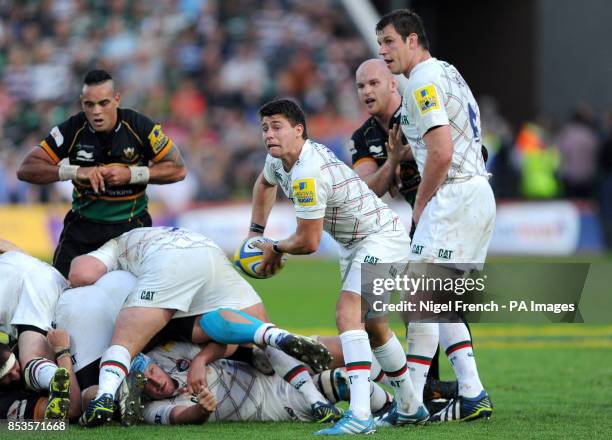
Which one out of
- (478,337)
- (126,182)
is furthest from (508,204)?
(126,182)

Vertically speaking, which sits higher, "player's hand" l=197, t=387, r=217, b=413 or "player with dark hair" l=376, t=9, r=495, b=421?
"player with dark hair" l=376, t=9, r=495, b=421

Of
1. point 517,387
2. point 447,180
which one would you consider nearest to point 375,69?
point 447,180

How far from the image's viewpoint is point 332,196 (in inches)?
265

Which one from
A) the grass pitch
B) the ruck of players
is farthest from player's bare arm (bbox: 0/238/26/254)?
the grass pitch

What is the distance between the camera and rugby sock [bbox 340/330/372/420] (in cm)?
646

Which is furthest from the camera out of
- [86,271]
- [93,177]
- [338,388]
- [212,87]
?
[212,87]

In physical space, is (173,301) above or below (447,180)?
below

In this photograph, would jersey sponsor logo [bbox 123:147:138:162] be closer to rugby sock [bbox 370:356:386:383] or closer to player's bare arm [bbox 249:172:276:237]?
player's bare arm [bbox 249:172:276:237]

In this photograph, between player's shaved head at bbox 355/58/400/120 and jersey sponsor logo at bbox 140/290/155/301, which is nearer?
jersey sponsor logo at bbox 140/290/155/301

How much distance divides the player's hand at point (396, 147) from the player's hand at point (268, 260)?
48.3 inches

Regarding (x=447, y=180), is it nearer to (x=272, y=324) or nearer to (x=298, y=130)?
(x=298, y=130)

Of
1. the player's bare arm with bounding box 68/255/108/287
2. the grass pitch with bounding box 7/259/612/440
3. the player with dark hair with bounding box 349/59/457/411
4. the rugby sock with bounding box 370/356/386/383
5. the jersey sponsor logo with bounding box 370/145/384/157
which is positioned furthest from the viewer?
the jersey sponsor logo with bounding box 370/145/384/157

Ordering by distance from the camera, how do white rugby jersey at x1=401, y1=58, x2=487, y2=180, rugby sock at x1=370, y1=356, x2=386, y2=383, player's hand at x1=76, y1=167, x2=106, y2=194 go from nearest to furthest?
white rugby jersey at x1=401, y1=58, x2=487, y2=180, rugby sock at x1=370, y1=356, x2=386, y2=383, player's hand at x1=76, y1=167, x2=106, y2=194

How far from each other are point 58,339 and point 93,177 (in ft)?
5.53
